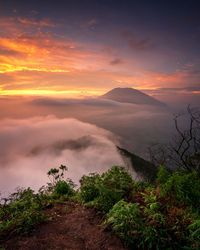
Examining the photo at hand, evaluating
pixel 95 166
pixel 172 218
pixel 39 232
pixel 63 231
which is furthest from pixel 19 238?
pixel 95 166

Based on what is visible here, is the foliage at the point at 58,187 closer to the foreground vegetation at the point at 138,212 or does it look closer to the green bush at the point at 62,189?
the green bush at the point at 62,189

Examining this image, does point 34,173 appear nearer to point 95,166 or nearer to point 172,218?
point 95,166

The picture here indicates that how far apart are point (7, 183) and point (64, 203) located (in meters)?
216

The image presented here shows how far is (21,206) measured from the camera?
4871mm

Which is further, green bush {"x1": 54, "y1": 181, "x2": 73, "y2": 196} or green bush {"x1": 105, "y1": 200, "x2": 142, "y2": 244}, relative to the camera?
green bush {"x1": 54, "y1": 181, "x2": 73, "y2": 196}

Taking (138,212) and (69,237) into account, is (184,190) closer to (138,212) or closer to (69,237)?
(138,212)

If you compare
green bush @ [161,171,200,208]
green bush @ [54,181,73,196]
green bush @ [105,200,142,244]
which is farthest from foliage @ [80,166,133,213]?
green bush @ [54,181,73,196]

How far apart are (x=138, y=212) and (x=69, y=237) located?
1.83 m

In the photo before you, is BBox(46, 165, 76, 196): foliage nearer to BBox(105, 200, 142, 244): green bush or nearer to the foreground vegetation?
the foreground vegetation

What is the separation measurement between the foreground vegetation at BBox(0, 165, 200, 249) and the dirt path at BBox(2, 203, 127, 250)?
0.73 feet

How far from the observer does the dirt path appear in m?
2.94

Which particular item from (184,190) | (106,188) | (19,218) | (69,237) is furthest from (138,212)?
(19,218)

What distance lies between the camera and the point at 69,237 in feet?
11.0

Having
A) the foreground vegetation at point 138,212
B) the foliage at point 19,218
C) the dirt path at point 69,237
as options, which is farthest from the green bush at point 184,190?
the foliage at point 19,218
